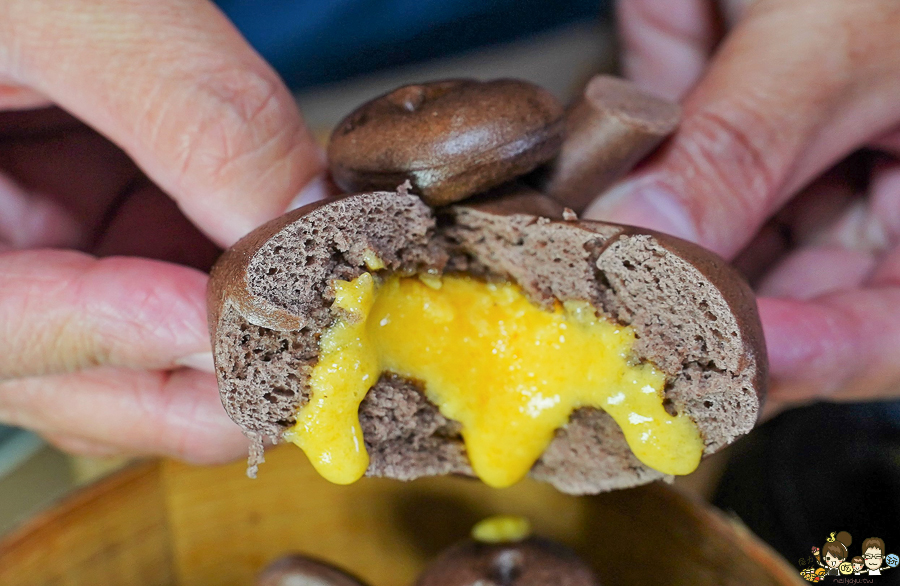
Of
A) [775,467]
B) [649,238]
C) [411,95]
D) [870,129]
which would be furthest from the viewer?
[775,467]

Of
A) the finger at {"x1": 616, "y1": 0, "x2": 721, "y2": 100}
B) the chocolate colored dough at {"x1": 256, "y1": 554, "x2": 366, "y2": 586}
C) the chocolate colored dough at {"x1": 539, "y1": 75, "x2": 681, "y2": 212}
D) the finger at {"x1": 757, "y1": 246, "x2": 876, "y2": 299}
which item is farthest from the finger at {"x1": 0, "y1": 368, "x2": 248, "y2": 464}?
the finger at {"x1": 616, "y1": 0, "x2": 721, "y2": 100}

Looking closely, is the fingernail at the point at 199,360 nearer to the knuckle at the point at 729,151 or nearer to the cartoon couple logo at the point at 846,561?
the knuckle at the point at 729,151

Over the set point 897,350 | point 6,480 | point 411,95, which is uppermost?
point 411,95

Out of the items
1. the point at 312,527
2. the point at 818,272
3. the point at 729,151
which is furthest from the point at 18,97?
the point at 818,272

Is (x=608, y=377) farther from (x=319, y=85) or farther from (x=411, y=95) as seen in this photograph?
(x=319, y=85)

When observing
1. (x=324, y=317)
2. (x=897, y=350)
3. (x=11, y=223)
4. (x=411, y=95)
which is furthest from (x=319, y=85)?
(x=897, y=350)

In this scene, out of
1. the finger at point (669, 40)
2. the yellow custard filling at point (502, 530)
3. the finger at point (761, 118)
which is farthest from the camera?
the finger at point (669, 40)

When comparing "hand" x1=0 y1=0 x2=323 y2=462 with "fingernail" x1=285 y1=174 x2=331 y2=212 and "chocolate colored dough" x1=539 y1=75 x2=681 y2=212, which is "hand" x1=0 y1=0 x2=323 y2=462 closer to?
"fingernail" x1=285 y1=174 x2=331 y2=212

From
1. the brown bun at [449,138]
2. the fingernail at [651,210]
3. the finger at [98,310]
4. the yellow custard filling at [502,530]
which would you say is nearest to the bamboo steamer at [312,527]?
the yellow custard filling at [502,530]
